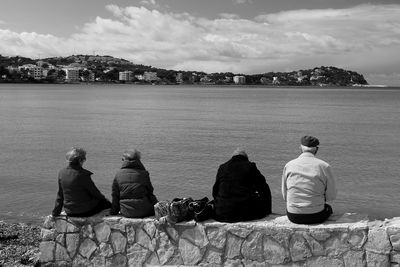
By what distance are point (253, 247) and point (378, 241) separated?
59.7 inches

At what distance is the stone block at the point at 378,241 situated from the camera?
18.8 ft

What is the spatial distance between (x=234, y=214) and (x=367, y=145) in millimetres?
25072

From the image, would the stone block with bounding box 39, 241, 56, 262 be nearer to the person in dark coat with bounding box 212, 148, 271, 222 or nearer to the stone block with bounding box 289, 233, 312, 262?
the person in dark coat with bounding box 212, 148, 271, 222

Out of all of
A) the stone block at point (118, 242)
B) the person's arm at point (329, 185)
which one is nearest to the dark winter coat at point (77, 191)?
the stone block at point (118, 242)

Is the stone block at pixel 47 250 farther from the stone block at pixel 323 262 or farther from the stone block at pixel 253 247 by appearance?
the stone block at pixel 323 262

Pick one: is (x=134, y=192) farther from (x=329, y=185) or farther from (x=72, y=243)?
(x=329, y=185)

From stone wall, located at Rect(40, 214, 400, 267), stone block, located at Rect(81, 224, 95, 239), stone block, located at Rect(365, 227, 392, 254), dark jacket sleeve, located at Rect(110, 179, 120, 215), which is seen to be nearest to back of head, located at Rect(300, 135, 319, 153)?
stone wall, located at Rect(40, 214, 400, 267)

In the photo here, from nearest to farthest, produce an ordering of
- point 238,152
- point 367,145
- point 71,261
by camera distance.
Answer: point 238,152, point 71,261, point 367,145

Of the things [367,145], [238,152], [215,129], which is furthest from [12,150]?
[238,152]

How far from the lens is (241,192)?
6.43 meters

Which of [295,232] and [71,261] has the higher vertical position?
[295,232]

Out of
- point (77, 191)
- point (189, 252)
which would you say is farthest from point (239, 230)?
point (77, 191)

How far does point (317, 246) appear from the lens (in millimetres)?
5980

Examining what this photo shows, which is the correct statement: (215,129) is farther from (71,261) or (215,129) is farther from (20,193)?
(71,261)
